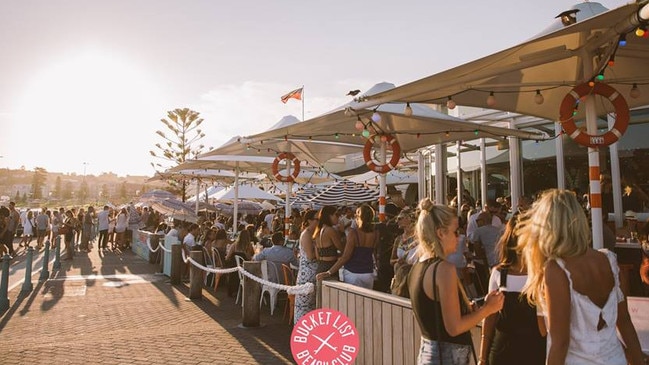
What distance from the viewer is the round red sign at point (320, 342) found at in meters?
4.03

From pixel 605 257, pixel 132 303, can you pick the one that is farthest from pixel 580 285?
pixel 132 303

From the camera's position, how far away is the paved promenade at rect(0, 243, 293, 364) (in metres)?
5.86

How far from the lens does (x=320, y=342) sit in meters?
4.08

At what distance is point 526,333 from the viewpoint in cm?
271

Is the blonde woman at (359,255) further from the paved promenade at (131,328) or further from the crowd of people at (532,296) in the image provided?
the crowd of people at (532,296)

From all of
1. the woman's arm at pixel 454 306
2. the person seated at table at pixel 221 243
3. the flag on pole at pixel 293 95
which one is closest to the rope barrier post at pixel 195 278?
the person seated at table at pixel 221 243

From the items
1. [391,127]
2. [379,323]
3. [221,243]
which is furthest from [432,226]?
[221,243]

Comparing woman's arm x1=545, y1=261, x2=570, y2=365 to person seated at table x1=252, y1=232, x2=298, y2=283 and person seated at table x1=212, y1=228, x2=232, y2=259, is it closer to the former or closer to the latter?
person seated at table x1=252, y1=232, x2=298, y2=283

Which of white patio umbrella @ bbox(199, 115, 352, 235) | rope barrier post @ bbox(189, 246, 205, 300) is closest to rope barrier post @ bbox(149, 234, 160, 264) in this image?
white patio umbrella @ bbox(199, 115, 352, 235)

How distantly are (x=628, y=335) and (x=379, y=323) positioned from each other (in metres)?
2.21

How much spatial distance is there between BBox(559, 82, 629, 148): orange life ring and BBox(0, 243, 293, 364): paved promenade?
4144mm

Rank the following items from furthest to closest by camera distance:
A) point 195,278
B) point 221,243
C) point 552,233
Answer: point 221,243
point 195,278
point 552,233

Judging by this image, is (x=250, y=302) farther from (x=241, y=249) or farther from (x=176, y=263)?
(x=176, y=263)

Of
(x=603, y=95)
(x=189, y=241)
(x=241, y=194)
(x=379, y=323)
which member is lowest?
(x=379, y=323)
